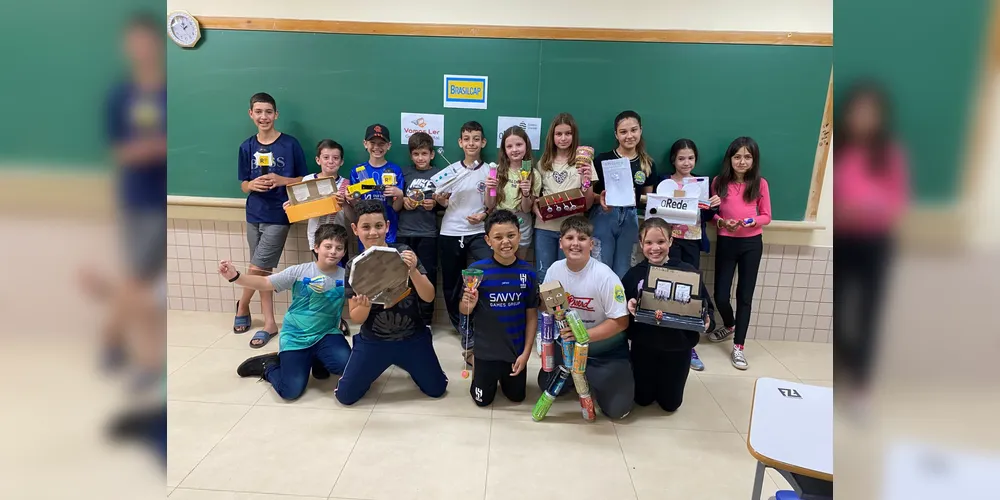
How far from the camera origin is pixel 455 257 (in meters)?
3.37

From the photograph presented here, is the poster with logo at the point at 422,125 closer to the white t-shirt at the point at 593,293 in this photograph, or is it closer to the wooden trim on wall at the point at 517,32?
the wooden trim on wall at the point at 517,32

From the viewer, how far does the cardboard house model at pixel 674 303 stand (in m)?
2.50

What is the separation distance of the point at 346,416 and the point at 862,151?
8.27 feet

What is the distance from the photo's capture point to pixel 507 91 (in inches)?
132

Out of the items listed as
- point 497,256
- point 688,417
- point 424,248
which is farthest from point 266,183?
point 688,417

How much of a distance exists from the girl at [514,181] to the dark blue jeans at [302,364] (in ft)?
4.07

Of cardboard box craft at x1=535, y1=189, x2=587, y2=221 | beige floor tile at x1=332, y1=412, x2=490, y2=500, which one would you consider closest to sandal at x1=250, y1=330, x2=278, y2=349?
beige floor tile at x1=332, y1=412, x2=490, y2=500

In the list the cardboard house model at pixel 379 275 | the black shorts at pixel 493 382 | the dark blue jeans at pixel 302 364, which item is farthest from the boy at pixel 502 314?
the dark blue jeans at pixel 302 364

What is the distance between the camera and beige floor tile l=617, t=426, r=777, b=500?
202cm

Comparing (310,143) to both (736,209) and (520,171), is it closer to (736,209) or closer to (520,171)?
(520,171)

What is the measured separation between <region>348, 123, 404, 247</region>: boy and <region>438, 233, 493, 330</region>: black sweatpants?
13.6 inches

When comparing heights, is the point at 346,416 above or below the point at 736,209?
below

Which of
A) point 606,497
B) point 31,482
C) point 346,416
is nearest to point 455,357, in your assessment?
point 346,416

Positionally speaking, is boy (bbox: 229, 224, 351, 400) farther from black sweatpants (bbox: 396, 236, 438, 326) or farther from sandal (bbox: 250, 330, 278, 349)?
black sweatpants (bbox: 396, 236, 438, 326)
